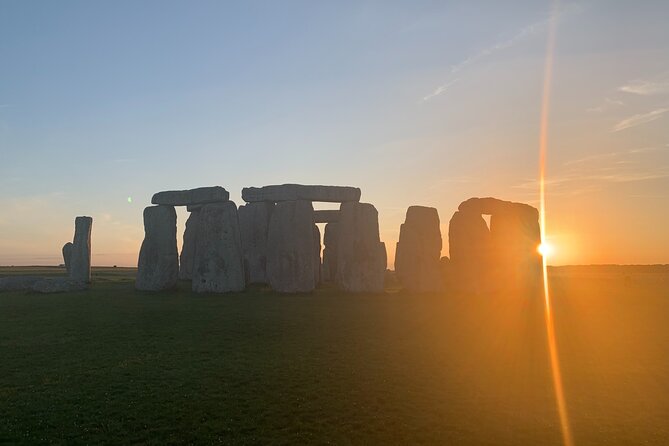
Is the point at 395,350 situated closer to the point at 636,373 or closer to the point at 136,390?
the point at 636,373

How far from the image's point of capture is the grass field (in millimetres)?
7987

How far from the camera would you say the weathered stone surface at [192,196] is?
24.6 meters

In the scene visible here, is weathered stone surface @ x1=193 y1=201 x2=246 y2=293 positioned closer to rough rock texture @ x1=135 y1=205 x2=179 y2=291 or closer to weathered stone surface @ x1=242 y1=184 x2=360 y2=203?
rough rock texture @ x1=135 y1=205 x2=179 y2=291

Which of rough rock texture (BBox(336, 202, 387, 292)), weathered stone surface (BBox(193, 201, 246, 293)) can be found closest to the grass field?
weathered stone surface (BBox(193, 201, 246, 293))

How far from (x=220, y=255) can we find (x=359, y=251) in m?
6.44

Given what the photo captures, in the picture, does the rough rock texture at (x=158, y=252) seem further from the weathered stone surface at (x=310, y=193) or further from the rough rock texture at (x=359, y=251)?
the rough rock texture at (x=359, y=251)

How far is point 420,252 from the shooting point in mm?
26359

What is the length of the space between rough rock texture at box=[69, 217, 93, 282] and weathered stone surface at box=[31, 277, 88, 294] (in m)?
3.77

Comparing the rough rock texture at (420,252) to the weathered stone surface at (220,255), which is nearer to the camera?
the weathered stone surface at (220,255)

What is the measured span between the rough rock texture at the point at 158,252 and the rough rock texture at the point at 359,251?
25.6ft

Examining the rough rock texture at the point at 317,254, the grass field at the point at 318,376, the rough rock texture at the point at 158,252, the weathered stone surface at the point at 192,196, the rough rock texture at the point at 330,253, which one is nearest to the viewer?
the grass field at the point at 318,376

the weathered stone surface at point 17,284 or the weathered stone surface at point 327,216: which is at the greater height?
the weathered stone surface at point 327,216

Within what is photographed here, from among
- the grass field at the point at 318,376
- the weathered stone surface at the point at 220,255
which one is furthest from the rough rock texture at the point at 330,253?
the grass field at the point at 318,376

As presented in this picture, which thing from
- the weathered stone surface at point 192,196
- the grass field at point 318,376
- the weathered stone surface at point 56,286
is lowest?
the grass field at point 318,376
